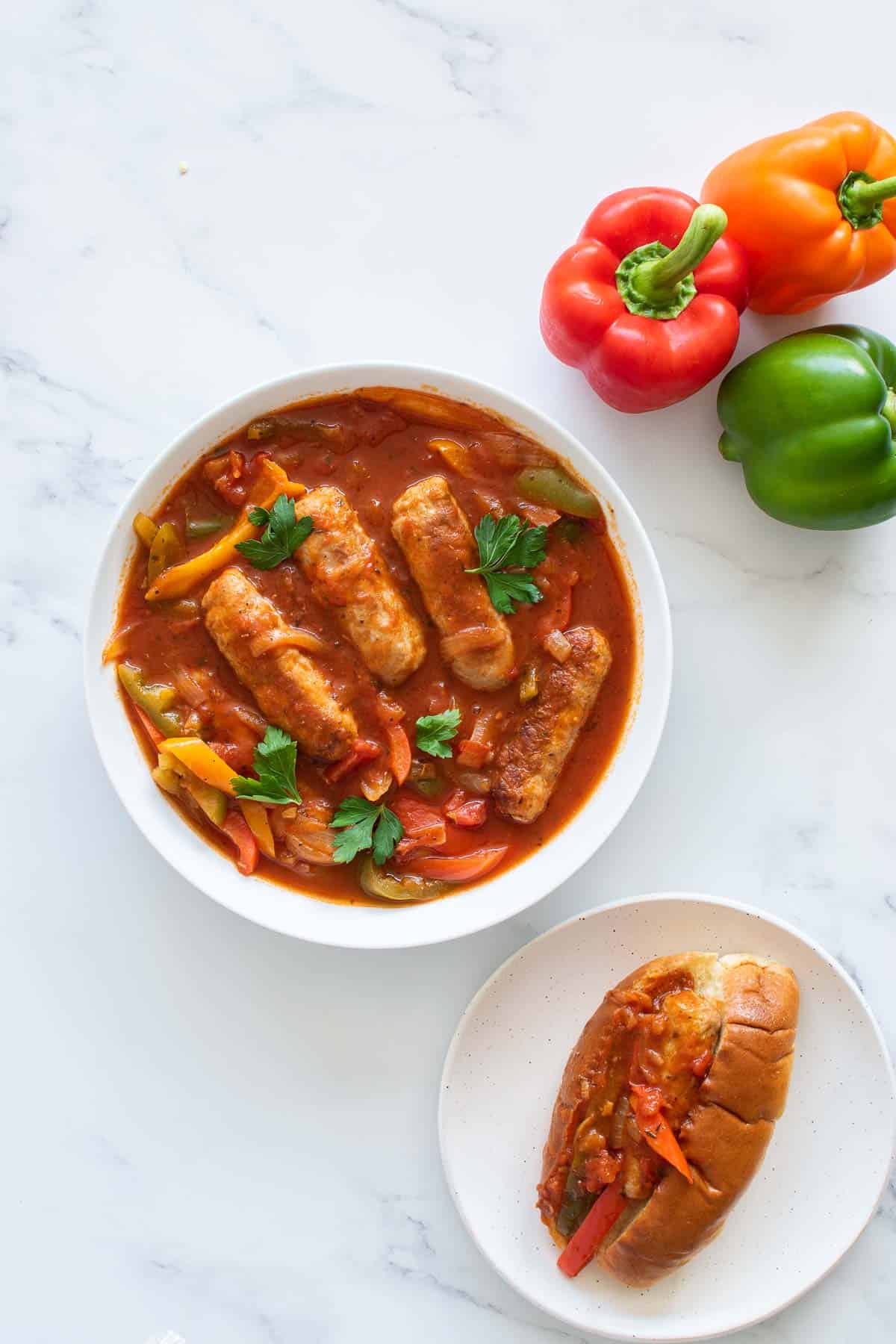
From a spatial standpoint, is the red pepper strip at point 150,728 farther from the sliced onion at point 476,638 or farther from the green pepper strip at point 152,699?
the sliced onion at point 476,638

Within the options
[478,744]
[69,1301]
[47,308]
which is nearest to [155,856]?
[478,744]

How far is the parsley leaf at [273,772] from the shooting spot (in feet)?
13.6

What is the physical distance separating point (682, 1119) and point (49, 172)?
440 cm

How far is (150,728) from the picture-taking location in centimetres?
420

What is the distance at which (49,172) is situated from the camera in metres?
4.53

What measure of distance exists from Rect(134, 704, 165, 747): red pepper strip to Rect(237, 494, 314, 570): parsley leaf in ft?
2.26

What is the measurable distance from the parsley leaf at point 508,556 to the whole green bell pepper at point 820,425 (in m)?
0.91

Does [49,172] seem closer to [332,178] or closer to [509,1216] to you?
[332,178]

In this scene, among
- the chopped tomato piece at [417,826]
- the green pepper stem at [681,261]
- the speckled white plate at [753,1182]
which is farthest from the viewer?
the speckled white plate at [753,1182]

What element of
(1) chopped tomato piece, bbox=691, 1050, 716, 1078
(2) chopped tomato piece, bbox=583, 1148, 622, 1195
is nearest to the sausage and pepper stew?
(1) chopped tomato piece, bbox=691, 1050, 716, 1078

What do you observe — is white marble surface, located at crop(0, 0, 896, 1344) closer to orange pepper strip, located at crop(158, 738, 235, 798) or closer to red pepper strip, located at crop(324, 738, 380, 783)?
orange pepper strip, located at crop(158, 738, 235, 798)

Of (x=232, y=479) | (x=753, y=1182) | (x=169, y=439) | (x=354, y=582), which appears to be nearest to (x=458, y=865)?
(x=354, y=582)

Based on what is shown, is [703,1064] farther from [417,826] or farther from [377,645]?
[377,645]

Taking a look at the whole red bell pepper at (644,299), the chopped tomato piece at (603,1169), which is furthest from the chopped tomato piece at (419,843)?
the whole red bell pepper at (644,299)
